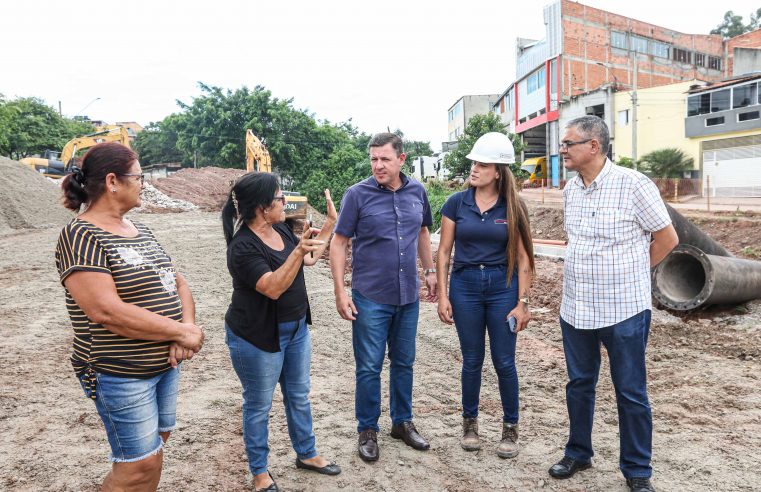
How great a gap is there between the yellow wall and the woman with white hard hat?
1173 inches

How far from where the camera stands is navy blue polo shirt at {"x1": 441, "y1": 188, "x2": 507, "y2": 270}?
3.41 metres

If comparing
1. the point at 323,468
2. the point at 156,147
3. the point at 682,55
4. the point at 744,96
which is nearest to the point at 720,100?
the point at 744,96

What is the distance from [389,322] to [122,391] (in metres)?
1.73

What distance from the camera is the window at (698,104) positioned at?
28172 millimetres

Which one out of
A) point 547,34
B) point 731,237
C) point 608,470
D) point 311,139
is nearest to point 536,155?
point 547,34

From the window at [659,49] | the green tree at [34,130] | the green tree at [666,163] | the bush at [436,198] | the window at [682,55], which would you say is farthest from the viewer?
the window at [682,55]

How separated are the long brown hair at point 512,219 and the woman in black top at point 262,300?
1110 mm

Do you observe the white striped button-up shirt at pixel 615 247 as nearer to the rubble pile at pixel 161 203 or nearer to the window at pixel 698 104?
the rubble pile at pixel 161 203

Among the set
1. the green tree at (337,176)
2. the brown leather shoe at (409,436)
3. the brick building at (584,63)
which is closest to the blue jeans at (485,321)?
the brown leather shoe at (409,436)

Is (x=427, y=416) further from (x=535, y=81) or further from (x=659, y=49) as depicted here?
(x=659, y=49)

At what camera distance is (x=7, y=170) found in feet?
62.8

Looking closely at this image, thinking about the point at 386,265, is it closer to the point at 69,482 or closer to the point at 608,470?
the point at 608,470

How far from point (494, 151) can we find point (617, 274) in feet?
3.36

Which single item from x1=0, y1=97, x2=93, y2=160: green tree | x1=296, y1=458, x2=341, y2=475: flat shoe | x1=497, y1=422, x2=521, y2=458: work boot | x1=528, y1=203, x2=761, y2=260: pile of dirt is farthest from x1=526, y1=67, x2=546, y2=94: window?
x1=296, y1=458, x2=341, y2=475: flat shoe
